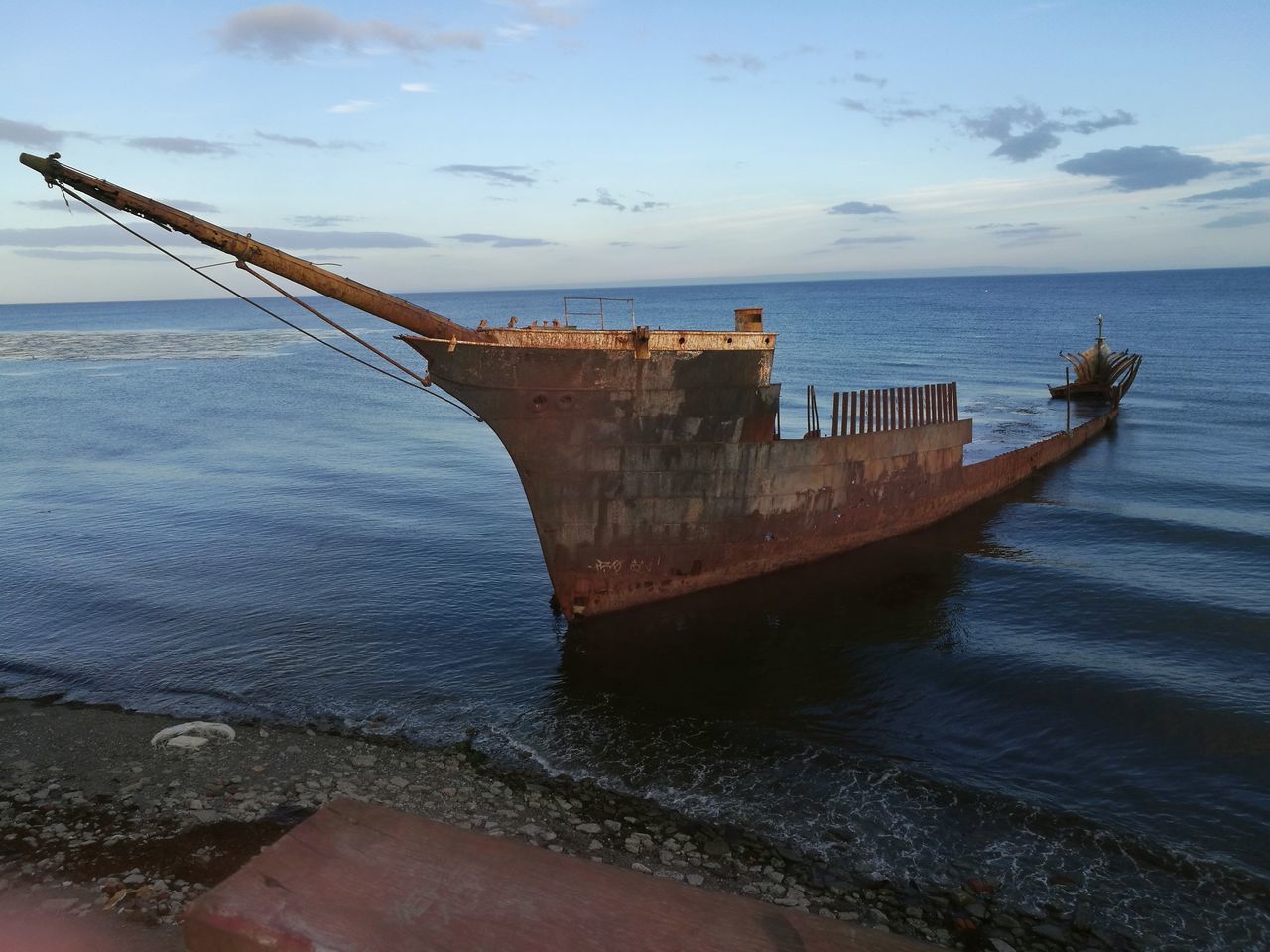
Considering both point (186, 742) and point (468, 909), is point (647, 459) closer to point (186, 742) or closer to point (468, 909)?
point (186, 742)

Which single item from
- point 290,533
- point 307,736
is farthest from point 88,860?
point 290,533

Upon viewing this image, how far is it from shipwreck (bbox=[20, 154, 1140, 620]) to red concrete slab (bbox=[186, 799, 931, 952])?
13157mm

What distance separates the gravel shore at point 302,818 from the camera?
9.47 m

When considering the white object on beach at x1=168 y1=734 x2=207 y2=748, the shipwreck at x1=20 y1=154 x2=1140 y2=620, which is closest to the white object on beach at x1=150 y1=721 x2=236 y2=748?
the white object on beach at x1=168 y1=734 x2=207 y2=748

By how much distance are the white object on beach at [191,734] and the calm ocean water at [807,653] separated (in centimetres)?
84

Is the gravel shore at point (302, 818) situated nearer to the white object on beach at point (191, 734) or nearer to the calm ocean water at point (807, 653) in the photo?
the white object on beach at point (191, 734)

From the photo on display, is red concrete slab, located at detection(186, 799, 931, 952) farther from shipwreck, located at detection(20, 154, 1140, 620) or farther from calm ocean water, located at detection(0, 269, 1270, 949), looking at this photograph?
shipwreck, located at detection(20, 154, 1140, 620)

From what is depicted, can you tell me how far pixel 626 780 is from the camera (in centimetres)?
1248

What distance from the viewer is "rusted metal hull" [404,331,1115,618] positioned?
16.9 m

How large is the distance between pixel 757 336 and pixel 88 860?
15060mm

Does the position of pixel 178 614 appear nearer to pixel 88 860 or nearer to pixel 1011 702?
pixel 88 860

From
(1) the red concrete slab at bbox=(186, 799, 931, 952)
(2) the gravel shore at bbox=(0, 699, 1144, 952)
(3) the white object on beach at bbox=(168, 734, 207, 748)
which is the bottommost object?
(2) the gravel shore at bbox=(0, 699, 1144, 952)

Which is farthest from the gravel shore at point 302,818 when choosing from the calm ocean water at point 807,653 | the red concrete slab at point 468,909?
the red concrete slab at point 468,909

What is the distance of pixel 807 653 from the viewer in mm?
17156
